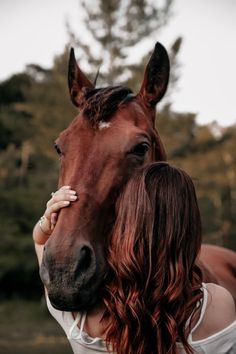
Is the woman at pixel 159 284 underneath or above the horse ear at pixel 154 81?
underneath

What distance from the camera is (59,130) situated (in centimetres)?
1805

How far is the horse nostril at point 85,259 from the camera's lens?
232cm

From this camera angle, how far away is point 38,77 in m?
21.5

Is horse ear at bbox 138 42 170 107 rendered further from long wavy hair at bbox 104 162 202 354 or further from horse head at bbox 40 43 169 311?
long wavy hair at bbox 104 162 202 354

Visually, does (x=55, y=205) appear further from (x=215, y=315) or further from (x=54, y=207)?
(x=215, y=315)

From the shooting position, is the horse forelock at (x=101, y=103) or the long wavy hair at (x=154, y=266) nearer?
the long wavy hair at (x=154, y=266)

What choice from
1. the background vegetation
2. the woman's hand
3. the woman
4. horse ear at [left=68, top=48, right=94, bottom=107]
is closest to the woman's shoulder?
the woman

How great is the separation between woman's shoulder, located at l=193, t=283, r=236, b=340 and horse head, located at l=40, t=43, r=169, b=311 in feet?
1.43

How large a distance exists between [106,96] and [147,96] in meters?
0.79

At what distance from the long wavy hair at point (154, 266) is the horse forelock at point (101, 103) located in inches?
22.1

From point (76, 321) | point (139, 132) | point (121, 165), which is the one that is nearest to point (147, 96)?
point (139, 132)

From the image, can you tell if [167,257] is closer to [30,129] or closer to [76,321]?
[76,321]

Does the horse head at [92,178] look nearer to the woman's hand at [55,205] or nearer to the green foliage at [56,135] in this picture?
the woman's hand at [55,205]

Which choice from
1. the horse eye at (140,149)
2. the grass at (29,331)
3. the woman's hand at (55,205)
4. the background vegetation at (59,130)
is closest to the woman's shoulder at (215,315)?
the woman's hand at (55,205)
